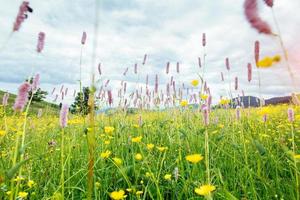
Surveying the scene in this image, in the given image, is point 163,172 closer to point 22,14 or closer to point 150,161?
point 150,161

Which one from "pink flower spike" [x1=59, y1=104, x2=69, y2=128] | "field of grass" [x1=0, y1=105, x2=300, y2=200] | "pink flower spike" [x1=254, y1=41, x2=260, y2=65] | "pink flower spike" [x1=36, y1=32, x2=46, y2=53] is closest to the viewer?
"pink flower spike" [x1=36, y1=32, x2=46, y2=53]

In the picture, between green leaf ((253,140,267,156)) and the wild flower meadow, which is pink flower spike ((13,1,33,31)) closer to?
the wild flower meadow

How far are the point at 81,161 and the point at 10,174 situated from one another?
193 cm

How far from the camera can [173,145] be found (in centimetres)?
315

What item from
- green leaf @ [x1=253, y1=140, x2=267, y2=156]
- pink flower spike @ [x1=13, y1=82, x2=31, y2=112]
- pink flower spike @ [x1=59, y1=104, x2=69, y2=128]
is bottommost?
green leaf @ [x1=253, y1=140, x2=267, y2=156]

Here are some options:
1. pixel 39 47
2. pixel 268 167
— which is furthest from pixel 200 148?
pixel 39 47

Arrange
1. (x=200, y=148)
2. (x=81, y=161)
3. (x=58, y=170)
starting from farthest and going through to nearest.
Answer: (x=200, y=148) → (x=81, y=161) → (x=58, y=170)

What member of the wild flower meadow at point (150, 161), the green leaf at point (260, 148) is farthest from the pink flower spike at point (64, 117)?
the green leaf at point (260, 148)

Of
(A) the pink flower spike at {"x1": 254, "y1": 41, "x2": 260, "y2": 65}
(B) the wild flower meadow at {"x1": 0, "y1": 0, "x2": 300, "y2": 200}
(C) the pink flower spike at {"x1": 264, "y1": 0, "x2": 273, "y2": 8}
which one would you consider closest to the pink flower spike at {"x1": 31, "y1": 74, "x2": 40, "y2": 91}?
(B) the wild flower meadow at {"x1": 0, "y1": 0, "x2": 300, "y2": 200}

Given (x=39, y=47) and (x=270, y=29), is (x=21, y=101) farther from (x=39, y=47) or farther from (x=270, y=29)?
(x=270, y=29)

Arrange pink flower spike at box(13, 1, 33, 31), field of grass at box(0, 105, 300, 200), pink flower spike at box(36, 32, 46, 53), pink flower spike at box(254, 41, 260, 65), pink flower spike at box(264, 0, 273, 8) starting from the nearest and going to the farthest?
pink flower spike at box(264, 0, 273, 8) < pink flower spike at box(13, 1, 33, 31) < pink flower spike at box(36, 32, 46, 53) < pink flower spike at box(254, 41, 260, 65) < field of grass at box(0, 105, 300, 200)

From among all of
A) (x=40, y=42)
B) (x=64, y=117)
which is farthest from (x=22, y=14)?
(x=64, y=117)

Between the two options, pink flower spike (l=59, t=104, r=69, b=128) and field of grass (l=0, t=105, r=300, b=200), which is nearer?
pink flower spike (l=59, t=104, r=69, b=128)

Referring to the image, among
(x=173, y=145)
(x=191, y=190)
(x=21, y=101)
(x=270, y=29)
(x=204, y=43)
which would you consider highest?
(x=204, y=43)
